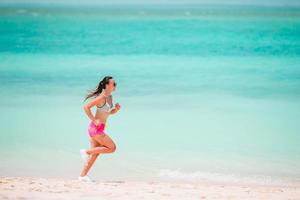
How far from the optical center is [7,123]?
9.01 meters

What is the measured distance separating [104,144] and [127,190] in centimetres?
51

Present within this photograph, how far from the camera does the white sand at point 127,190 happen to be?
5.59 m

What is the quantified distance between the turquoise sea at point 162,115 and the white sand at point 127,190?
64 centimetres

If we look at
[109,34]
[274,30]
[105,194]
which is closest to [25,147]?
[105,194]

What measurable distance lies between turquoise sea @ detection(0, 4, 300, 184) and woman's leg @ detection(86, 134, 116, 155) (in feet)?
2.32

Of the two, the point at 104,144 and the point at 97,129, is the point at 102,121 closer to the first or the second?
the point at 97,129

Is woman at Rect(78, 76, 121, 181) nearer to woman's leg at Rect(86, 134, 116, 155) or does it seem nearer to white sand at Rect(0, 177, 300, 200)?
woman's leg at Rect(86, 134, 116, 155)

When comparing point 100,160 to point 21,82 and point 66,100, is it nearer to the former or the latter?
point 66,100

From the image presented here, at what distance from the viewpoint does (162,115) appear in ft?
31.1

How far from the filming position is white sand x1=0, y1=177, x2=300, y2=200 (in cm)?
559

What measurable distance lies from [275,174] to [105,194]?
1.95 m

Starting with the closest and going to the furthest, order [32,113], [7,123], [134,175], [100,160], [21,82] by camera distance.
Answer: [134,175]
[100,160]
[7,123]
[32,113]
[21,82]

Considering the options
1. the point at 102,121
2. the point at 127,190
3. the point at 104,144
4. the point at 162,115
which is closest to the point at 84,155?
the point at 104,144

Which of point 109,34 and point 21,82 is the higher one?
point 109,34
